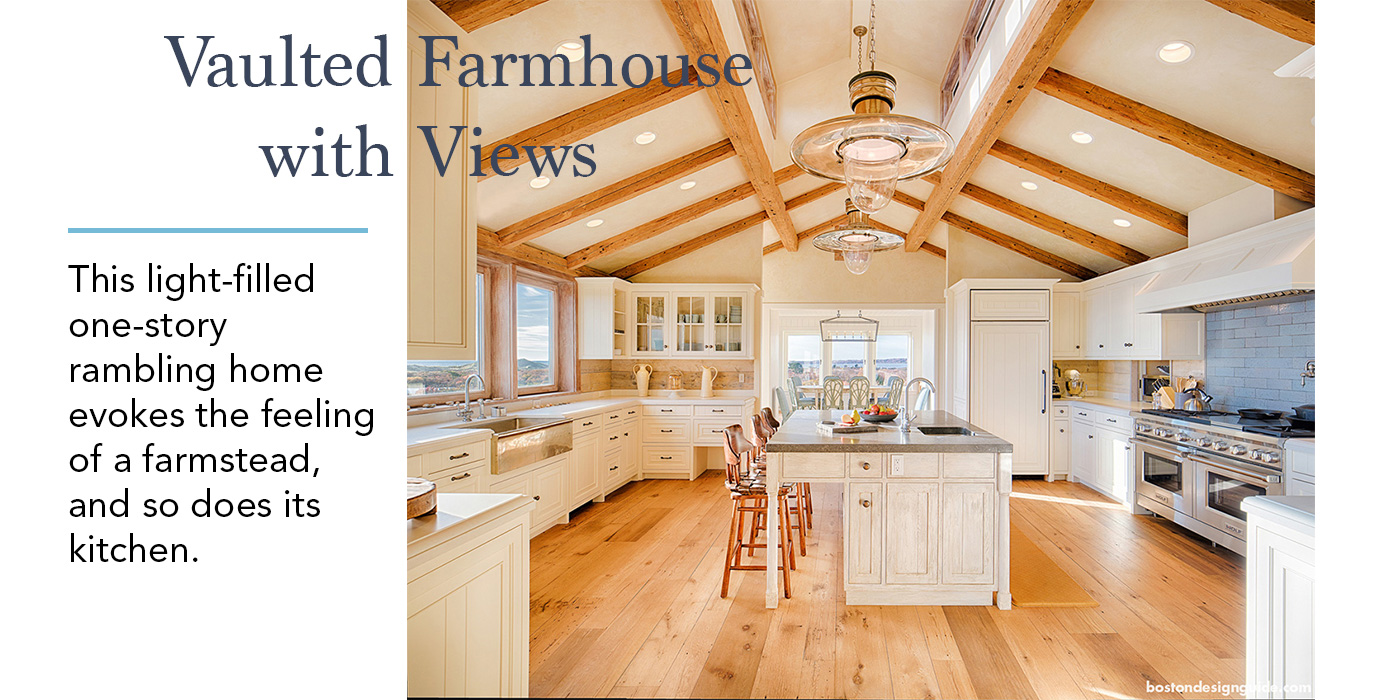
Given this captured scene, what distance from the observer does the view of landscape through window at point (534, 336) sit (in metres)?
5.43

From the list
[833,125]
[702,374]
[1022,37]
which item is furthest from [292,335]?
[702,374]

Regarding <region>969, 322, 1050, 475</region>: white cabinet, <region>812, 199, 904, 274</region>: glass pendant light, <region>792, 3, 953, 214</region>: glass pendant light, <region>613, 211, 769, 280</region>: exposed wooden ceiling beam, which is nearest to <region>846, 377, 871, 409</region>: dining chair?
<region>969, 322, 1050, 475</region>: white cabinet

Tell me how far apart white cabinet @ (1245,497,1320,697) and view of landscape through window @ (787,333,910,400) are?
23.1 feet

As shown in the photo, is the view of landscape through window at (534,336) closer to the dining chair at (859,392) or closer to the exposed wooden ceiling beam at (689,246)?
the exposed wooden ceiling beam at (689,246)

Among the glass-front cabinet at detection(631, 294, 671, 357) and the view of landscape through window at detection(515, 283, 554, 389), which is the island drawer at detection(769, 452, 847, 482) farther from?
the glass-front cabinet at detection(631, 294, 671, 357)

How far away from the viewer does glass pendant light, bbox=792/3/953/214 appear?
2.09m

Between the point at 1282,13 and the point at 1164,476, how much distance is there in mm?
3293

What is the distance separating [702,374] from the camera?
6.87m

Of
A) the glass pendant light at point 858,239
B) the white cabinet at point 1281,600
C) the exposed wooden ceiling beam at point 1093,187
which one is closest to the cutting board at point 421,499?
the white cabinet at point 1281,600

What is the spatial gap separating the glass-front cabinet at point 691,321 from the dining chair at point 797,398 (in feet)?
5.09

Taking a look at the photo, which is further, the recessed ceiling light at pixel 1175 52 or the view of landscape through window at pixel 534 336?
the view of landscape through window at pixel 534 336

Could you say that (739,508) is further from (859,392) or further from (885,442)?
(859,392)
